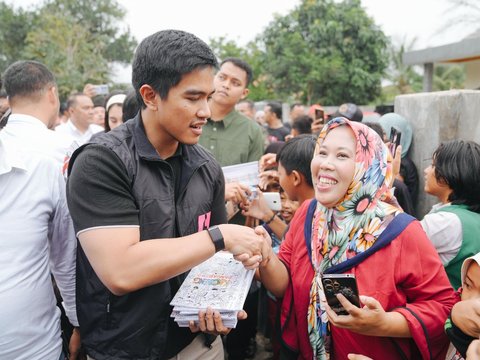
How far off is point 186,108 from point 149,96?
161mm

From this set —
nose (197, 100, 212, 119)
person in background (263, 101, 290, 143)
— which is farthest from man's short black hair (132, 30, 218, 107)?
person in background (263, 101, 290, 143)

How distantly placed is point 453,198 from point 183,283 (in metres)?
1.62

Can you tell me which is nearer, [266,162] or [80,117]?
[266,162]

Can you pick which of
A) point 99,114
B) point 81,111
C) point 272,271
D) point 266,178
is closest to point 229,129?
point 266,178

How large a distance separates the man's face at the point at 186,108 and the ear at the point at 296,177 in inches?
44.2

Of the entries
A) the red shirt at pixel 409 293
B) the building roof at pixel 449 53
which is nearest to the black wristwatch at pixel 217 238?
the red shirt at pixel 409 293

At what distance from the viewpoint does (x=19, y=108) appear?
9.00ft

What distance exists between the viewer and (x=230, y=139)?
3.61 metres

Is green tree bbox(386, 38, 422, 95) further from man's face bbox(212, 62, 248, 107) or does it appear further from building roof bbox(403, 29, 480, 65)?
man's face bbox(212, 62, 248, 107)

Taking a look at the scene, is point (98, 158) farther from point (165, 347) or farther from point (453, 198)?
point (453, 198)

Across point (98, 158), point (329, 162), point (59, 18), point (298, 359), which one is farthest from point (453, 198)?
point (59, 18)

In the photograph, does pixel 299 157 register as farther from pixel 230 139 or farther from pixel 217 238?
pixel 217 238

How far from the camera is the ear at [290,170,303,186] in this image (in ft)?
8.80

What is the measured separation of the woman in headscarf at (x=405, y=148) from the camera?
137 inches
